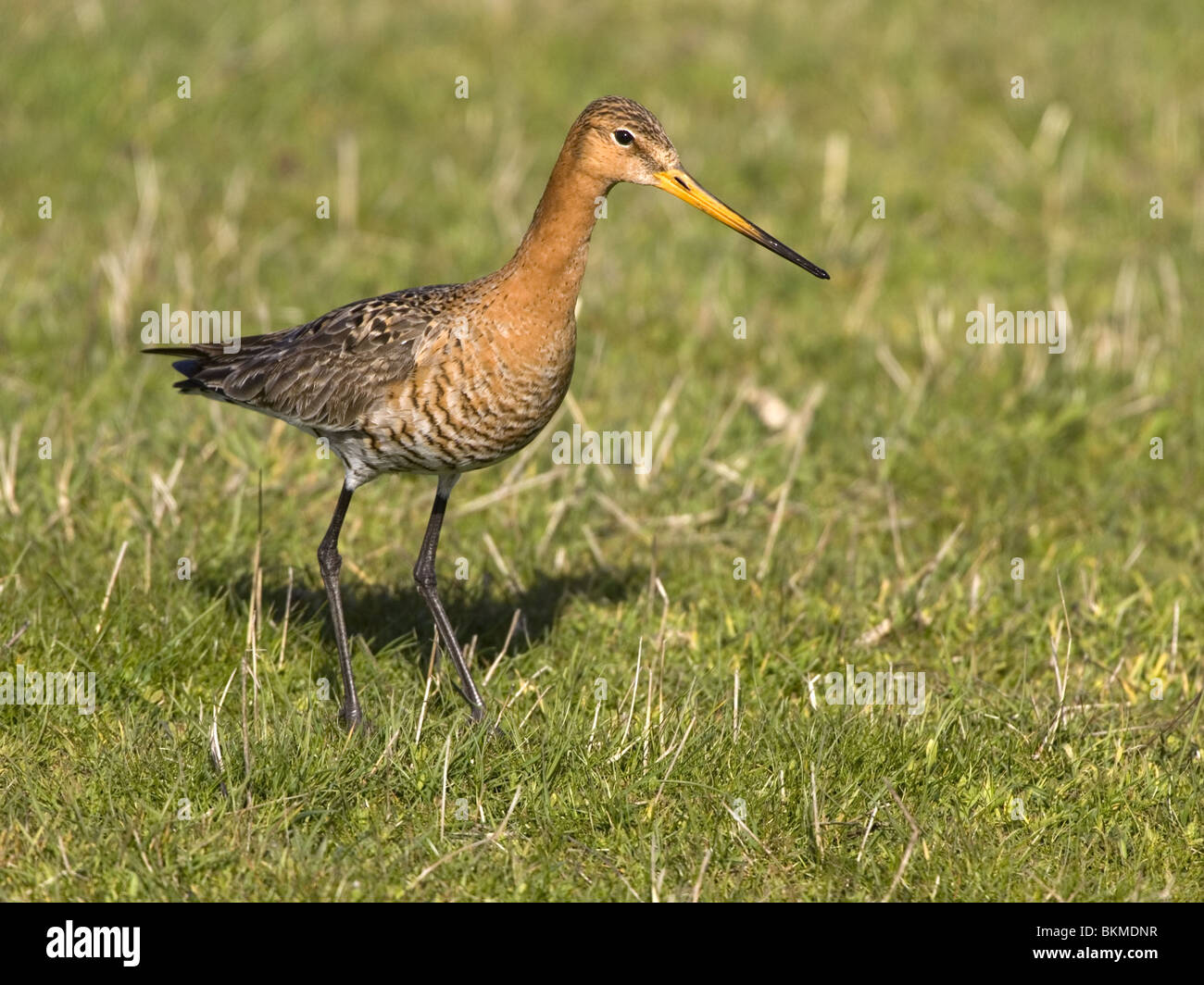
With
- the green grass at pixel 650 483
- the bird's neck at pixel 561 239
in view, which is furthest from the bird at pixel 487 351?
the green grass at pixel 650 483

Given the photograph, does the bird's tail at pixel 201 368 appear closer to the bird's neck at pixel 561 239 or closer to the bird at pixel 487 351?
the bird at pixel 487 351

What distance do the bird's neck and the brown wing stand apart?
16.6 inches

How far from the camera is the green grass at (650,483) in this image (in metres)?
5.39

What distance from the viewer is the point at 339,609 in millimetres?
6324

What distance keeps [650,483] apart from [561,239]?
7.81 ft

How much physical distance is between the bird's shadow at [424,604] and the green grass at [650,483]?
0.03m

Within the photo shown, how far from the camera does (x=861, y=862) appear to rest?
524 centimetres

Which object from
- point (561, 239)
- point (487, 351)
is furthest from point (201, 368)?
point (561, 239)

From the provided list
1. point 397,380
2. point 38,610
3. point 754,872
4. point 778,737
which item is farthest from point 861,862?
point 38,610

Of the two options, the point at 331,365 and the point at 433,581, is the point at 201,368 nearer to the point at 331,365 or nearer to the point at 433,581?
the point at 331,365

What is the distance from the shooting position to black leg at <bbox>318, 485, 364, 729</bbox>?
5.98 m

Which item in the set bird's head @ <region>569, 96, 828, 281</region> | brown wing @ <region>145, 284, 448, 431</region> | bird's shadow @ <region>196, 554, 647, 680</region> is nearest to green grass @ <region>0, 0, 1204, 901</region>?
bird's shadow @ <region>196, 554, 647, 680</region>
